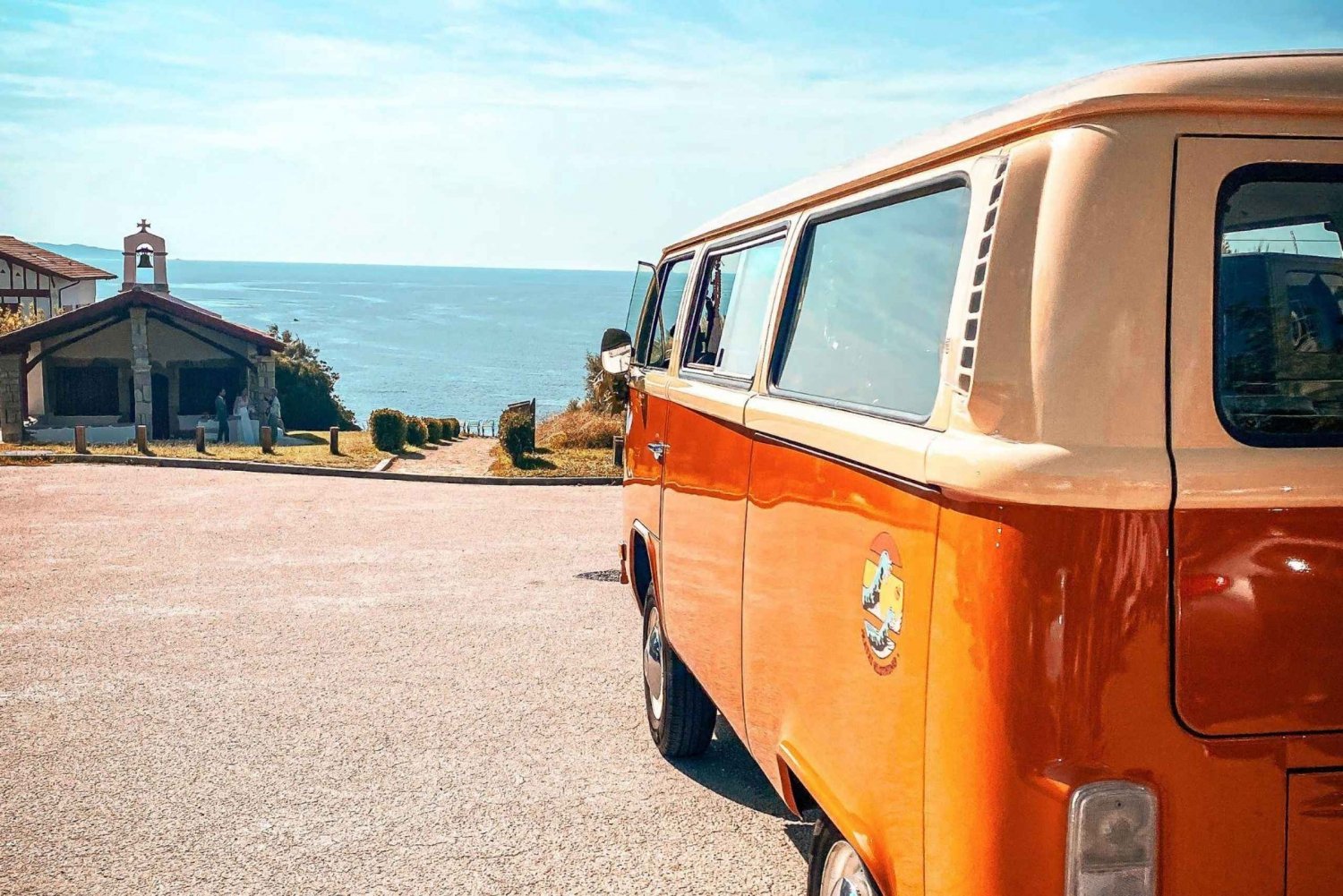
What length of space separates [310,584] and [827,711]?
27.4 feet

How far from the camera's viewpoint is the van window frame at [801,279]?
2459mm

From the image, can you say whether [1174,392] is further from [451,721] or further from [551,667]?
[551,667]

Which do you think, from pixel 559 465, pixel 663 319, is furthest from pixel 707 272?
pixel 559 465

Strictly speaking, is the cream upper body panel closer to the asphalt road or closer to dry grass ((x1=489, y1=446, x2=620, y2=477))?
the asphalt road

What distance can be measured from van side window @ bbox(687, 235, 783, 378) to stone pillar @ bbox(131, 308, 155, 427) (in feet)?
100

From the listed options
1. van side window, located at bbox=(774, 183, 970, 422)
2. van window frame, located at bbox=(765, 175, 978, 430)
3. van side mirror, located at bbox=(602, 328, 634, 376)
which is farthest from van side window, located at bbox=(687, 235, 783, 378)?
van side mirror, located at bbox=(602, 328, 634, 376)

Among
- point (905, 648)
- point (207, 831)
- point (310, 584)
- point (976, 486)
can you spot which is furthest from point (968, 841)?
point (310, 584)

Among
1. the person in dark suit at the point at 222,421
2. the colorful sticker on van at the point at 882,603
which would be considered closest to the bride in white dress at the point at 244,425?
the person in dark suit at the point at 222,421

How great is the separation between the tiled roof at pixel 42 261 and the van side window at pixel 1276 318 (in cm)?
5422

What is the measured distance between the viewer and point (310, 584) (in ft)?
34.6

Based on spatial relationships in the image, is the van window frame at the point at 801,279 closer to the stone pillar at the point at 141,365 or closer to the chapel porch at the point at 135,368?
the chapel porch at the point at 135,368

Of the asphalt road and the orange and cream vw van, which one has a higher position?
the orange and cream vw van

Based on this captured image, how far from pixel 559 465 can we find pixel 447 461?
4253 mm

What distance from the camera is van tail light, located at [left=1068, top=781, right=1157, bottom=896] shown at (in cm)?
214
